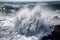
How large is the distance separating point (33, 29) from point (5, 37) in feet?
1.28

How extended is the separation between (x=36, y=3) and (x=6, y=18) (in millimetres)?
610

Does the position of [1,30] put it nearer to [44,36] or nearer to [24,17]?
[24,17]

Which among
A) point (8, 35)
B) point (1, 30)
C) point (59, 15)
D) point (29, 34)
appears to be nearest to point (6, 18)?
point (1, 30)

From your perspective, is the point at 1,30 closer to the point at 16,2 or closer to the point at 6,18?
the point at 6,18

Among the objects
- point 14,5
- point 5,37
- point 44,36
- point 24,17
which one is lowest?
point 44,36

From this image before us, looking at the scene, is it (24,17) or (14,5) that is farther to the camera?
(14,5)

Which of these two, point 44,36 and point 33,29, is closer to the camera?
point 44,36

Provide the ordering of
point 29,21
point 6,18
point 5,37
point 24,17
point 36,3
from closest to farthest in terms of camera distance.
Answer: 1. point 5,37
2. point 29,21
3. point 24,17
4. point 6,18
5. point 36,3

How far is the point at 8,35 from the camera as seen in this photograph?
190 centimetres

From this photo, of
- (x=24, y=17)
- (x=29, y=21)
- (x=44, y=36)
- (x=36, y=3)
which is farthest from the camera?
(x=36, y=3)

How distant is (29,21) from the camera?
1.99m

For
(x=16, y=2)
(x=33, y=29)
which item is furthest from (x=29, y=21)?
(x=16, y=2)

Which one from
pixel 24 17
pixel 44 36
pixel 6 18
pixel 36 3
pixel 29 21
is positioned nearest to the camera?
pixel 44 36

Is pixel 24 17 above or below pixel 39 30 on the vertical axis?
above
